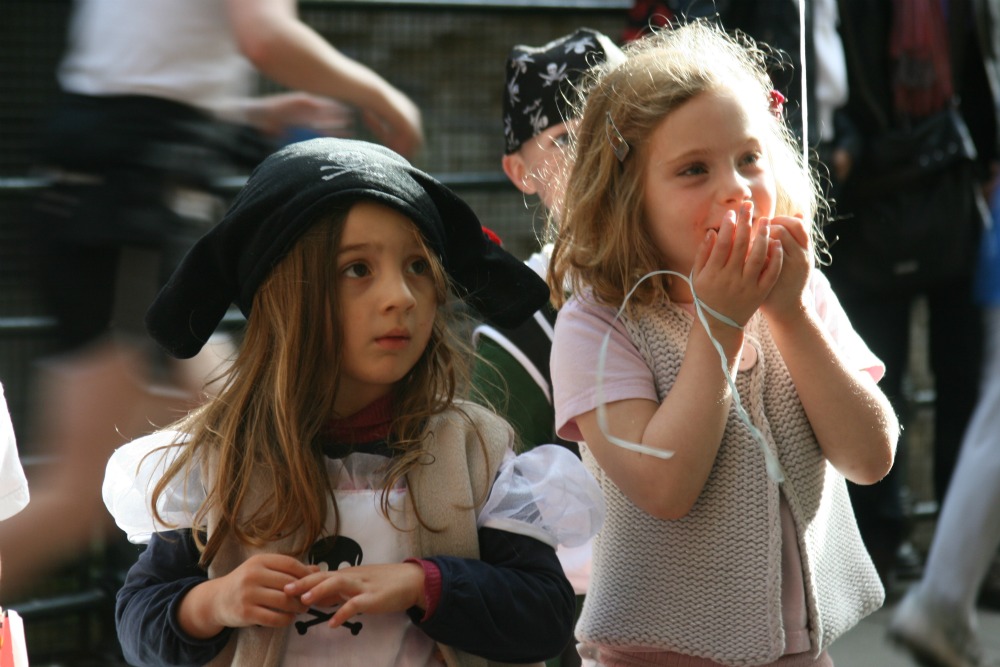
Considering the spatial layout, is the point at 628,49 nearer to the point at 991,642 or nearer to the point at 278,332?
the point at 278,332

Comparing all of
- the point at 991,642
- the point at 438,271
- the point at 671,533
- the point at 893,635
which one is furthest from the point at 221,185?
the point at 991,642

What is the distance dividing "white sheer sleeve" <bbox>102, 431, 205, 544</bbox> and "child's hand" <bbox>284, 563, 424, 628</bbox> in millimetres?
243

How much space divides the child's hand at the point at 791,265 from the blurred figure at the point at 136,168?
4.35 feet

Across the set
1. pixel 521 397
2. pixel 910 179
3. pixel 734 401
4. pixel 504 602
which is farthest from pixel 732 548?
pixel 910 179

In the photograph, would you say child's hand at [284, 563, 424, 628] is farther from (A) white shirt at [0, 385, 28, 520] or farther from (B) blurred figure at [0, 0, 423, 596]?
(B) blurred figure at [0, 0, 423, 596]

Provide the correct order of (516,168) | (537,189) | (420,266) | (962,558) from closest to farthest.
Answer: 1. (420,266)
2. (537,189)
3. (516,168)
4. (962,558)

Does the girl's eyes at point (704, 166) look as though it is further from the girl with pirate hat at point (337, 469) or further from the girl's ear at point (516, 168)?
the girl's ear at point (516, 168)

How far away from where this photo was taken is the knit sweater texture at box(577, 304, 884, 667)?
202 cm

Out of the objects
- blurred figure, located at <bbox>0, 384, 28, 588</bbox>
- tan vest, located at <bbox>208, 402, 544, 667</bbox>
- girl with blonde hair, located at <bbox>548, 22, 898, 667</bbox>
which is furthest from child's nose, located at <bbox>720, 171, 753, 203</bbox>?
blurred figure, located at <bbox>0, 384, 28, 588</bbox>

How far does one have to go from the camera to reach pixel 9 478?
2082 mm

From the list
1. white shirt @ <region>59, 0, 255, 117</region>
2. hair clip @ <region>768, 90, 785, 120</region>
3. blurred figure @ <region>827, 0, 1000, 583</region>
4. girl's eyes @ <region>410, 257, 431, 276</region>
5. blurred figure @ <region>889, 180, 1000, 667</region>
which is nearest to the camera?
girl's eyes @ <region>410, 257, 431, 276</region>

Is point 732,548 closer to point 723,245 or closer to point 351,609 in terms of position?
point 723,245

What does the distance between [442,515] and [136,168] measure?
4.73ft

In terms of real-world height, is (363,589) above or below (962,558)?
above
